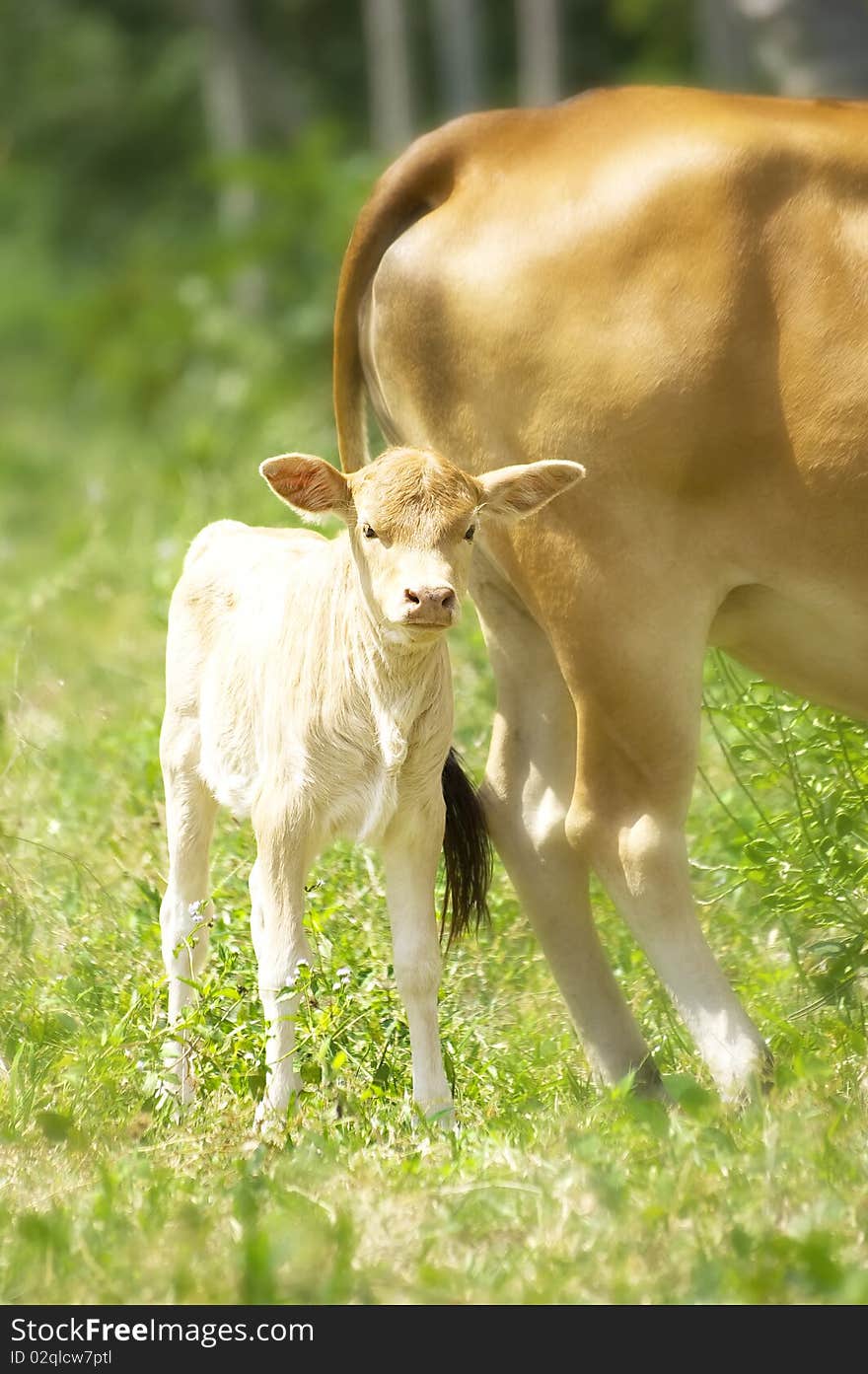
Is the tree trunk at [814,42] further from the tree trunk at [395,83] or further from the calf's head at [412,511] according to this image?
the tree trunk at [395,83]

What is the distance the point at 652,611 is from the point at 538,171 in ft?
3.18

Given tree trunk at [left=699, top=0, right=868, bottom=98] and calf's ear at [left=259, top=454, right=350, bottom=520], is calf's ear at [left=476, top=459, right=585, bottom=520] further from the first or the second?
tree trunk at [left=699, top=0, right=868, bottom=98]

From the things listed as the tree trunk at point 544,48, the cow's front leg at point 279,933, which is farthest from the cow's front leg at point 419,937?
the tree trunk at point 544,48

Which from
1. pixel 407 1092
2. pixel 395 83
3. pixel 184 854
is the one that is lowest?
pixel 407 1092

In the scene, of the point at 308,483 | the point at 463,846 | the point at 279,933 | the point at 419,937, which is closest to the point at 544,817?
the point at 463,846

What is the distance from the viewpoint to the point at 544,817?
4.72 m

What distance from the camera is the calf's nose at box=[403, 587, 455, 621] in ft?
11.9

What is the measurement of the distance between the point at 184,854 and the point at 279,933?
56 centimetres

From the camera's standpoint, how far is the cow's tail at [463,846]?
4.61 metres

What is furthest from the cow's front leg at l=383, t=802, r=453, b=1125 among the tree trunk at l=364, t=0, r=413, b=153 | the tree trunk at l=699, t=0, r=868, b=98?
the tree trunk at l=364, t=0, r=413, b=153

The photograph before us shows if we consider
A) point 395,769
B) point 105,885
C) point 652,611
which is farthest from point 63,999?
point 652,611

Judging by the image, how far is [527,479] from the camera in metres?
3.91

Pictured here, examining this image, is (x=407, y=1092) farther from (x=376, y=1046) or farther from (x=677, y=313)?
(x=677, y=313)

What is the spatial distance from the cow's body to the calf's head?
0.29 meters
